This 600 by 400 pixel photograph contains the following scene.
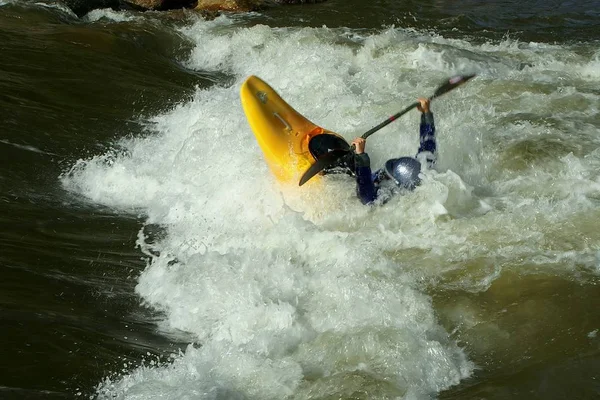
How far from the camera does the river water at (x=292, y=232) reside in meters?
3.64

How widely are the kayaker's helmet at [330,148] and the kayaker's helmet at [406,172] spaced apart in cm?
33

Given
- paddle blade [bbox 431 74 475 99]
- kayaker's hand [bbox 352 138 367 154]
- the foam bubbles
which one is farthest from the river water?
paddle blade [bbox 431 74 475 99]

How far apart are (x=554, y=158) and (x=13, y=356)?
466cm

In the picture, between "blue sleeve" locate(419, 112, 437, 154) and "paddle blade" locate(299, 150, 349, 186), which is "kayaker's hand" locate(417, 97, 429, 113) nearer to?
"blue sleeve" locate(419, 112, 437, 154)

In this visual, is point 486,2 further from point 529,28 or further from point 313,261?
point 313,261

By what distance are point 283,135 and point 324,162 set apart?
0.86 m

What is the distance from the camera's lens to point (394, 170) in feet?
17.6

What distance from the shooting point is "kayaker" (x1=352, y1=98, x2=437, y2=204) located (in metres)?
5.15

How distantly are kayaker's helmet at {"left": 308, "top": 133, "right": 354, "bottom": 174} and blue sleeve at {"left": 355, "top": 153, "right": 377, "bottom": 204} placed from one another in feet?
→ 0.92

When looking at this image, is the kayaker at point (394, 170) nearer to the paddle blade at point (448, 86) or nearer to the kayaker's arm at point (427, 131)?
the kayaker's arm at point (427, 131)

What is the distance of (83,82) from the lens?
8.11m

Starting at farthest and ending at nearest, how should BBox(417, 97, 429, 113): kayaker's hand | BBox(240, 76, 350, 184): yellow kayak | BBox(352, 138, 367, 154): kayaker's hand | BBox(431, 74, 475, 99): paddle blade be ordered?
BBox(431, 74, 475, 99): paddle blade, BBox(240, 76, 350, 184): yellow kayak, BBox(417, 97, 429, 113): kayaker's hand, BBox(352, 138, 367, 154): kayaker's hand

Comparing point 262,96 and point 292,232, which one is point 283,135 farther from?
point 292,232

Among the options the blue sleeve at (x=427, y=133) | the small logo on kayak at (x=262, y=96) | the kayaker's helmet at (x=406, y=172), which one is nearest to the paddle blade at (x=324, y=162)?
A: the kayaker's helmet at (x=406, y=172)
